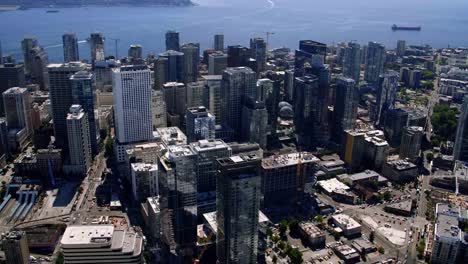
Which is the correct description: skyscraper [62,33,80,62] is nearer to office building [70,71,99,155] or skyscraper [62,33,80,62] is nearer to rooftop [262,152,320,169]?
office building [70,71,99,155]

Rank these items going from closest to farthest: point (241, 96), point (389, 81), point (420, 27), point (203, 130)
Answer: point (203, 130) → point (241, 96) → point (389, 81) → point (420, 27)

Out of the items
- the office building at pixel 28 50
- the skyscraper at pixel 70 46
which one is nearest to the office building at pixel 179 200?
the office building at pixel 28 50

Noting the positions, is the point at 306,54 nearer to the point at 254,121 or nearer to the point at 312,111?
the point at 312,111

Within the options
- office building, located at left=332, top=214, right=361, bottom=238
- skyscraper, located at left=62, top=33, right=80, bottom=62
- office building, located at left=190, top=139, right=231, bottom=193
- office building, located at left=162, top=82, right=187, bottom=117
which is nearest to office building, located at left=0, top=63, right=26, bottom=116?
office building, located at left=162, top=82, right=187, bottom=117

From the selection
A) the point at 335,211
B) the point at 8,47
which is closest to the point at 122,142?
the point at 335,211

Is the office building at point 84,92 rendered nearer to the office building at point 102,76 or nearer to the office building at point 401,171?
the office building at point 102,76

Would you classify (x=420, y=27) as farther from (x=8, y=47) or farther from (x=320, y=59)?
(x=8, y=47)

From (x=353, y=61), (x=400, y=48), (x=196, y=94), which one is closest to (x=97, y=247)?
(x=196, y=94)
